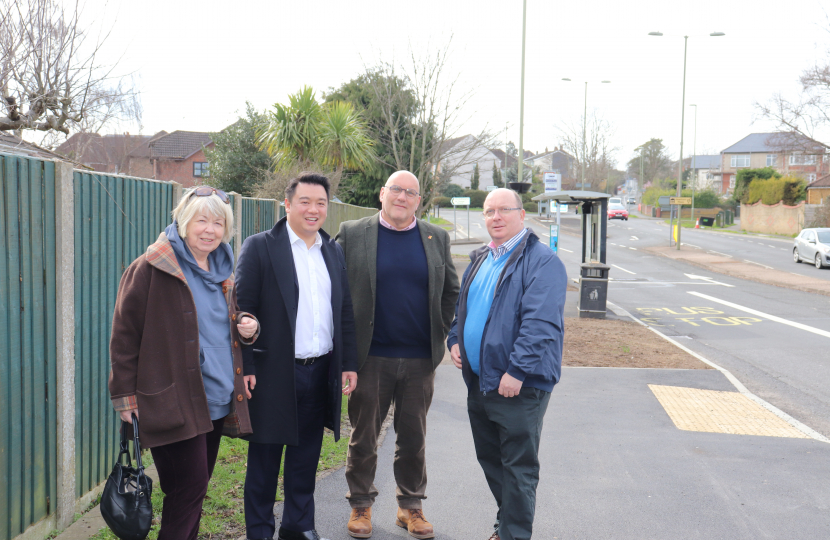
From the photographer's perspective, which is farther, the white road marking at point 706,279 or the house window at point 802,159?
the house window at point 802,159

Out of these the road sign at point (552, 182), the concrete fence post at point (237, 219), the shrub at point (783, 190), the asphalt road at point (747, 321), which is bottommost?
the asphalt road at point (747, 321)

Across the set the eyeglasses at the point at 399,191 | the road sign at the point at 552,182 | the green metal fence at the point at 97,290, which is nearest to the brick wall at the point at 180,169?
the road sign at the point at 552,182

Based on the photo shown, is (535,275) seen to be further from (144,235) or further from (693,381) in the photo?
(693,381)

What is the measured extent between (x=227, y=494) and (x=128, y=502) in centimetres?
161

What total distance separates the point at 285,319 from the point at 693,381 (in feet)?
19.6

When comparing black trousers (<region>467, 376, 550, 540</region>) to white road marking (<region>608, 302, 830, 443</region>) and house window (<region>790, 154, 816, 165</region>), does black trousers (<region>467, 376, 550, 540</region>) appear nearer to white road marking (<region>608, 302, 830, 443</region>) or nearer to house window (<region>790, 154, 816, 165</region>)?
white road marking (<region>608, 302, 830, 443</region>)

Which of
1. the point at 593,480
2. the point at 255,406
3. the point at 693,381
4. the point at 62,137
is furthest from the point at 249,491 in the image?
the point at 62,137

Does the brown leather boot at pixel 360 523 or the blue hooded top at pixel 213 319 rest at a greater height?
the blue hooded top at pixel 213 319

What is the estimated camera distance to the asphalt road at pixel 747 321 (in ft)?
25.9

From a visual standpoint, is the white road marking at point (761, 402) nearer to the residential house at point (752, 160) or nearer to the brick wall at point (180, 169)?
the brick wall at point (180, 169)

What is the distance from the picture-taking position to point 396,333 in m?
3.84

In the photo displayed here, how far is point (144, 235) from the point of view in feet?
14.3

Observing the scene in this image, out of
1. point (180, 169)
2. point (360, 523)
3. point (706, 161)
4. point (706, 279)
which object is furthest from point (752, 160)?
point (360, 523)

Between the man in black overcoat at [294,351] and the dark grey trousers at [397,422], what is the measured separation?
0.23 metres
